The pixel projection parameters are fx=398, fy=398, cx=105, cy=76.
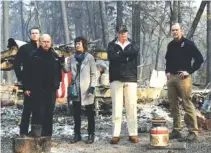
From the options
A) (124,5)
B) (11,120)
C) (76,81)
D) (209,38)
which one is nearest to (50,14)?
(124,5)

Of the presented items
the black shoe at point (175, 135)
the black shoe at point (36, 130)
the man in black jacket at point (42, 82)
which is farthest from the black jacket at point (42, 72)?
the black shoe at point (175, 135)

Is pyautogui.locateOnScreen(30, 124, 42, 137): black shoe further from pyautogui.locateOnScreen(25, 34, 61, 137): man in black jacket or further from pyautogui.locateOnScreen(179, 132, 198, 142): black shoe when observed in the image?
pyautogui.locateOnScreen(179, 132, 198, 142): black shoe

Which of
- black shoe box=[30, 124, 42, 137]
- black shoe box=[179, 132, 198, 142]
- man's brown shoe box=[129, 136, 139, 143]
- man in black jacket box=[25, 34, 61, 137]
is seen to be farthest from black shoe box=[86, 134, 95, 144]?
black shoe box=[179, 132, 198, 142]

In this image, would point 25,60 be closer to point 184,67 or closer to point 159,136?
point 159,136

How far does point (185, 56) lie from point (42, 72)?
2.39 meters

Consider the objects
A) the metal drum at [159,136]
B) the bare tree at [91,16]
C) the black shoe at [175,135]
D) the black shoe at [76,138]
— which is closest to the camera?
the metal drum at [159,136]

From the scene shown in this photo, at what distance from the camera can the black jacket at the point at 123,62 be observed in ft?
21.7

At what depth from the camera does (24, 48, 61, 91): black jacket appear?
6137mm

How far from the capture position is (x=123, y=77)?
6.62 meters

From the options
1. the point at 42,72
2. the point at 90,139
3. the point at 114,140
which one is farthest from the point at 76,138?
the point at 42,72

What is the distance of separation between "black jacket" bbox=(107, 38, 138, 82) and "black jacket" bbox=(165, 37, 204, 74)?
69cm

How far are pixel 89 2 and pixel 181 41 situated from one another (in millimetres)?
35423

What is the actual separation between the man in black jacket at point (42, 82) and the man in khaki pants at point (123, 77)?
39.4 inches

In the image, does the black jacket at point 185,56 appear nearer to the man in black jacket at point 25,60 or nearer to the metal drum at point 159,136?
the metal drum at point 159,136
